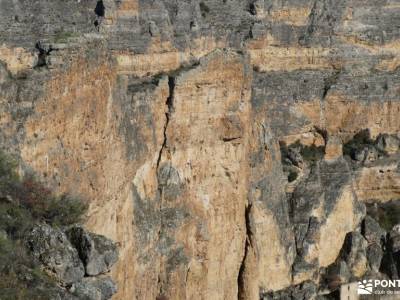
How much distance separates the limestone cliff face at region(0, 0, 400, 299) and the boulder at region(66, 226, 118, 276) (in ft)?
5.16

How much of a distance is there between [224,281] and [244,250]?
103 cm

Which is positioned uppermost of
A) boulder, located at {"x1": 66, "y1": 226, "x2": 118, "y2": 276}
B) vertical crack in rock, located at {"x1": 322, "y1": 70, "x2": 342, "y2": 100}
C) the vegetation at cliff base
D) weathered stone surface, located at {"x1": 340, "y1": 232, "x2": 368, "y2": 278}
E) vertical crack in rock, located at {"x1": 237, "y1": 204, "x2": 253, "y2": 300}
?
the vegetation at cliff base

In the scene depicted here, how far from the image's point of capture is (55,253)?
42.7 ft

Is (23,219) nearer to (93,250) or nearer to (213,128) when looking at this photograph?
(93,250)

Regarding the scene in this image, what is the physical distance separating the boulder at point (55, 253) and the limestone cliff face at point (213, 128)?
2010mm

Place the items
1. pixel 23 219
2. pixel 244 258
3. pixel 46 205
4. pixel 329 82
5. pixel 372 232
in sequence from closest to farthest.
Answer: pixel 23 219 → pixel 46 205 → pixel 244 258 → pixel 372 232 → pixel 329 82

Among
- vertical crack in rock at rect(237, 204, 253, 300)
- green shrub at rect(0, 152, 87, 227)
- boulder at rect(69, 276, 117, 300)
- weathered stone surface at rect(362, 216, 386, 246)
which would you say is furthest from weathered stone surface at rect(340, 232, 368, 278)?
boulder at rect(69, 276, 117, 300)

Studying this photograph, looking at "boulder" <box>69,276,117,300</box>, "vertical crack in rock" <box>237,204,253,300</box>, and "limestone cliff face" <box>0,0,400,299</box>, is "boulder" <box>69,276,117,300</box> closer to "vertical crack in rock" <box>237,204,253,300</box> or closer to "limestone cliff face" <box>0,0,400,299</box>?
"limestone cliff face" <box>0,0,400,299</box>

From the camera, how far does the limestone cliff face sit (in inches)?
658

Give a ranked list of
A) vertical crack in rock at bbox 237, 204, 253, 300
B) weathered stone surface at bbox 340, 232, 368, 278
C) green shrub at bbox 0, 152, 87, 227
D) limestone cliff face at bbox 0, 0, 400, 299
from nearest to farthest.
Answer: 1. green shrub at bbox 0, 152, 87, 227
2. limestone cliff face at bbox 0, 0, 400, 299
3. vertical crack in rock at bbox 237, 204, 253, 300
4. weathered stone surface at bbox 340, 232, 368, 278

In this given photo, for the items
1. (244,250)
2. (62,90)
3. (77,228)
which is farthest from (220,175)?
(77,228)

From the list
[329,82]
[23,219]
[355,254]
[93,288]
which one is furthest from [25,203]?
[329,82]

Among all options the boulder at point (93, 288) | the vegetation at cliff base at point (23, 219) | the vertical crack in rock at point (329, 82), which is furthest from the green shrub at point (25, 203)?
the vertical crack in rock at point (329, 82)

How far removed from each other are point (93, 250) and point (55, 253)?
789mm
